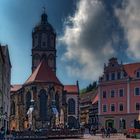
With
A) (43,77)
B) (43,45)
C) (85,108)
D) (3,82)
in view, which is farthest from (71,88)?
(3,82)

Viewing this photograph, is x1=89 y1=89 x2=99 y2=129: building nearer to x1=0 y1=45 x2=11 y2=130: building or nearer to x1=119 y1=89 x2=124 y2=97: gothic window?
x1=119 y1=89 x2=124 y2=97: gothic window

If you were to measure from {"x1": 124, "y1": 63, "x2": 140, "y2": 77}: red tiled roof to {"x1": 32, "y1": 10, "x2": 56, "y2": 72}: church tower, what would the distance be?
103 feet

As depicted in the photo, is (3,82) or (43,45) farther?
(43,45)

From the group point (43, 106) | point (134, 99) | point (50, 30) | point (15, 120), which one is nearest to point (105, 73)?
point (134, 99)

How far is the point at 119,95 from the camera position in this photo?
83.9m

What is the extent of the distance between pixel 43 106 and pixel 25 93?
516 centimetres

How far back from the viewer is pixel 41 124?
88.6 meters

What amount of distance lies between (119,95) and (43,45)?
118ft

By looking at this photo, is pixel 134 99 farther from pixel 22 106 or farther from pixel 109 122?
pixel 22 106

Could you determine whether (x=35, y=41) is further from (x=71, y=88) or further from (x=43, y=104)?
(x=43, y=104)

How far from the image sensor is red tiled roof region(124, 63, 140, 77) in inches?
3268

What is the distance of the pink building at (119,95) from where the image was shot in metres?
81.7

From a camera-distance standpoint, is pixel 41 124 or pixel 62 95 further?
pixel 62 95

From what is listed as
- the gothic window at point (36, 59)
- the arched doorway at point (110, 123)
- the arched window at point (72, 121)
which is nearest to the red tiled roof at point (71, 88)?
the arched window at point (72, 121)
